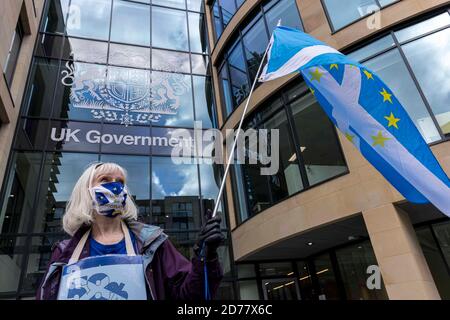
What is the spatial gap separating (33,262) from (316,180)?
28.9 feet

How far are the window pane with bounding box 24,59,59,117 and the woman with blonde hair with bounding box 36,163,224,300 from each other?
37.9ft

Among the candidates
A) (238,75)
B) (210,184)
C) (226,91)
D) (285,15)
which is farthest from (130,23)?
(210,184)

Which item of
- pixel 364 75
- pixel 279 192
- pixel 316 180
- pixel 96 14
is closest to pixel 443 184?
pixel 364 75

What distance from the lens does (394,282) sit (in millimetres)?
7199

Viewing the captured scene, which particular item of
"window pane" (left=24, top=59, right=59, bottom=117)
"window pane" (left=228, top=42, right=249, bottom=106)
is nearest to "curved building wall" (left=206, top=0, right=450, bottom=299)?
"window pane" (left=228, top=42, right=249, bottom=106)

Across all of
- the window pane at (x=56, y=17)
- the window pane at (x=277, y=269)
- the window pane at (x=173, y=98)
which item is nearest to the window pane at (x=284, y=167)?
the window pane at (x=277, y=269)

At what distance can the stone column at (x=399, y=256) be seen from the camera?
691 cm

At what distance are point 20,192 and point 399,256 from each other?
36.9 ft

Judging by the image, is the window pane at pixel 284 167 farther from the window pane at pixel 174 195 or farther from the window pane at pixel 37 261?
the window pane at pixel 37 261

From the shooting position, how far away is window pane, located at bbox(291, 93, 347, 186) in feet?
30.6

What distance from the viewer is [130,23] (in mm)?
15312

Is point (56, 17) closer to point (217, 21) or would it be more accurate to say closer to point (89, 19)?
point (89, 19)

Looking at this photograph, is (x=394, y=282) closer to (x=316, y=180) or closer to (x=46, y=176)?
(x=316, y=180)

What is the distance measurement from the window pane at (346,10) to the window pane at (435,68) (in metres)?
1.83
